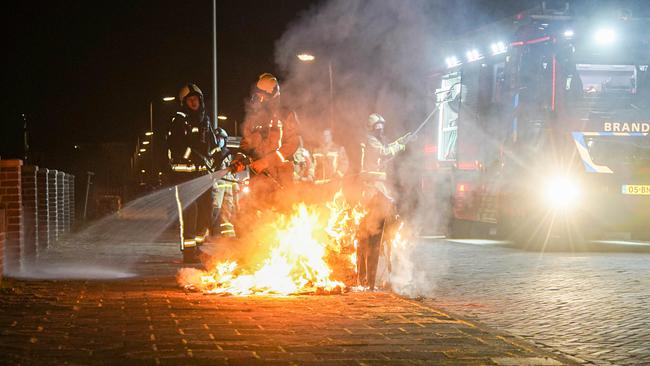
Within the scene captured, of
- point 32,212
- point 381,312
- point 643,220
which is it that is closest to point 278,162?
point 381,312

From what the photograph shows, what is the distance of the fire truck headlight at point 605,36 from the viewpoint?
16438mm

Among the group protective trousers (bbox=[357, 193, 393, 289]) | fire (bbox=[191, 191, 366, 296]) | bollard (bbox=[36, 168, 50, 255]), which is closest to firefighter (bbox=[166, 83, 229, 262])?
fire (bbox=[191, 191, 366, 296])

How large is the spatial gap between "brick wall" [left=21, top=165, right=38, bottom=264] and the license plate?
1050 cm

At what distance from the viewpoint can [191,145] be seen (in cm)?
1182

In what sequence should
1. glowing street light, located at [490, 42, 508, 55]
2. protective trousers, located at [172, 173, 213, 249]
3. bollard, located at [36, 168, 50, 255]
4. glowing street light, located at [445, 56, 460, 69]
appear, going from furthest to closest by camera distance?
glowing street light, located at [445, 56, 460, 69] → glowing street light, located at [490, 42, 508, 55] → bollard, located at [36, 168, 50, 255] → protective trousers, located at [172, 173, 213, 249]

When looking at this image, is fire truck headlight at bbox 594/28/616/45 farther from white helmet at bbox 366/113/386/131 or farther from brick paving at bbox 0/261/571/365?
brick paving at bbox 0/261/571/365

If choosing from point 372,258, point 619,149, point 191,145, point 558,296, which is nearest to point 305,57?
point 191,145

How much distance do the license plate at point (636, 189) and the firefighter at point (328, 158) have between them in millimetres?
6781

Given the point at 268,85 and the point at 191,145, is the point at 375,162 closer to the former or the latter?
the point at 268,85

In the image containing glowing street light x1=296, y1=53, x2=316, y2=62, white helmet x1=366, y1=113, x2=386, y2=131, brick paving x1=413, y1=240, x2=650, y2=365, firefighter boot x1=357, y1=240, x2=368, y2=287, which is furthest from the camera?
glowing street light x1=296, y1=53, x2=316, y2=62

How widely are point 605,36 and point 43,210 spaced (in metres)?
10.8

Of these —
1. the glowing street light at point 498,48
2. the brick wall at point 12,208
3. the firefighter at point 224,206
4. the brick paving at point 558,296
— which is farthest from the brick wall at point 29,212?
the glowing street light at point 498,48

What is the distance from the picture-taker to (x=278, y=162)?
958cm

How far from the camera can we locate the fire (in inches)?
348
